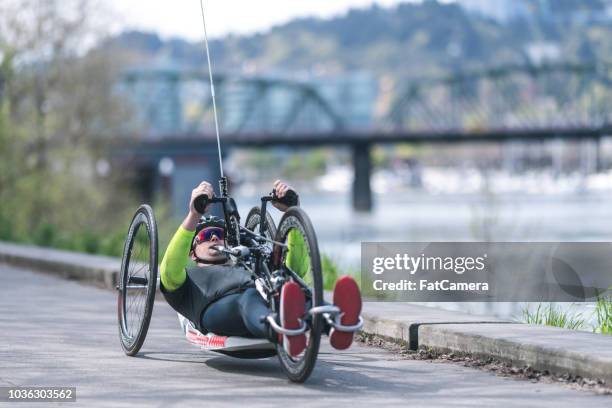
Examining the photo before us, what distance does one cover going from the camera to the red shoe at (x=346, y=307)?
291 inches

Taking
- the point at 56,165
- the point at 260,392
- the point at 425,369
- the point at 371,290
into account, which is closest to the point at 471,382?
the point at 425,369

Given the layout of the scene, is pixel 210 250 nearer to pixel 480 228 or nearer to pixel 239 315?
pixel 239 315

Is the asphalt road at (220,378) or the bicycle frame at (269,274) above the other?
the bicycle frame at (269,274)

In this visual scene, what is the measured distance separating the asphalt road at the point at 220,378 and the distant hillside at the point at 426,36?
394ft

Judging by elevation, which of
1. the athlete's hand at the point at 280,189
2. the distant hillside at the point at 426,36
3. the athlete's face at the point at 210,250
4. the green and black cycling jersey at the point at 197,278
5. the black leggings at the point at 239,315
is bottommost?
the black leggings at the point at 239,315

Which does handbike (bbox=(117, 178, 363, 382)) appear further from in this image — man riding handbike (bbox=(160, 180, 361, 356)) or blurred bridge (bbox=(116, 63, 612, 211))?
blurred bridge (bbox=(116, 63, 612, 211))

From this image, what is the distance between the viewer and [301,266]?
806 centimetres

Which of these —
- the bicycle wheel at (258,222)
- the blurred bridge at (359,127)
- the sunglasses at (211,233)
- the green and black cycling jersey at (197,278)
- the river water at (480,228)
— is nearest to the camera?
the green and black cycling jersey at (197,278)

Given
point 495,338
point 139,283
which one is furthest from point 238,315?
point 495,338

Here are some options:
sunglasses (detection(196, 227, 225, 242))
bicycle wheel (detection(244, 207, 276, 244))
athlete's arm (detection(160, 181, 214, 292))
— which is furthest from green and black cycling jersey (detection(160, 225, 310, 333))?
bicycle wheel (detection(244, 207, 276, 244))

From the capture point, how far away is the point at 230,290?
8195 mm

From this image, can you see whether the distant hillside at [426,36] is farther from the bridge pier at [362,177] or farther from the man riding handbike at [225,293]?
the man riding handbike at [225,293]

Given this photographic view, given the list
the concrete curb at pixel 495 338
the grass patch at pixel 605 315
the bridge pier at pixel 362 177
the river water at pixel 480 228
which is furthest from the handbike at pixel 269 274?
the bridge pier at pixel 362 177

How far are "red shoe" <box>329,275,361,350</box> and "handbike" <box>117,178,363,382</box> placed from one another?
5 centimetres
